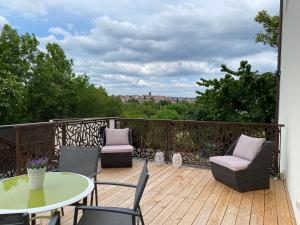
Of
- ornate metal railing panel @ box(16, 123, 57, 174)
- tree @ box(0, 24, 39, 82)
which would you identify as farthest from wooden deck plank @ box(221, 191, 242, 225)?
tree @ box(0, 24, 39, 82)

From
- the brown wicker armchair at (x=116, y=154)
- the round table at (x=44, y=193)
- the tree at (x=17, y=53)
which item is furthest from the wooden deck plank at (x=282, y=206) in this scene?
the tree at (x=17, y=53)

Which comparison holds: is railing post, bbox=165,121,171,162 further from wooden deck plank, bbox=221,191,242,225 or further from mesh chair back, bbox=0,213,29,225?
mesh chair back, bbox=0,213,29,225

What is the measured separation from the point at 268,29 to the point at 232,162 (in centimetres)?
813

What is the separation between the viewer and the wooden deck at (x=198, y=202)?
356 centimetres

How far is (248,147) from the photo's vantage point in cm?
482

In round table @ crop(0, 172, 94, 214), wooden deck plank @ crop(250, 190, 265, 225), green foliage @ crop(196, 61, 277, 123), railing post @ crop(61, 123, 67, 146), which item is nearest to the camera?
round table @ crop(0, 172, 94, 214)

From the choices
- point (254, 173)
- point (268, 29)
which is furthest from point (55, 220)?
point (268, 29)

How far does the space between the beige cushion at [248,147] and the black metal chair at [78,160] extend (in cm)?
260

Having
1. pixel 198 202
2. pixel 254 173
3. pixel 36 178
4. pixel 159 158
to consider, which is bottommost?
pixel 198 202

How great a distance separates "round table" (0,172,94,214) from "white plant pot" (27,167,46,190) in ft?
0.13

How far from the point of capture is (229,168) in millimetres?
4609

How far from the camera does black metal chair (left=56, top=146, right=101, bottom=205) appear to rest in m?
3.38

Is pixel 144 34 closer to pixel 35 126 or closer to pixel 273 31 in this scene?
pixel 273 31

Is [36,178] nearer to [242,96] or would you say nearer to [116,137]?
[116,137]
